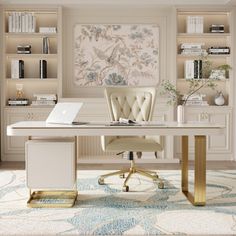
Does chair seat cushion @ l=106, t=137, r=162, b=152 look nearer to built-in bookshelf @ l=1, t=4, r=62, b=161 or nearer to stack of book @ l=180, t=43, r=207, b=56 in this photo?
built-in bookshelf @ l=1, t=4, r=62, b=161

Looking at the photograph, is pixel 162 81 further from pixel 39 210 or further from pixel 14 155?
pixel 39 210

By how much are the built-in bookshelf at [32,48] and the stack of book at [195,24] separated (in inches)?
75.2

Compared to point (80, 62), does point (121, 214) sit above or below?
below

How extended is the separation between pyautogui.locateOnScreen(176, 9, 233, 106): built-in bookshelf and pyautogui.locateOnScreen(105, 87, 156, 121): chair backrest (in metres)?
1.60

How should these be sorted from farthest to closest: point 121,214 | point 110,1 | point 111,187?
point 110,1 < point 111,187 < point 121,214

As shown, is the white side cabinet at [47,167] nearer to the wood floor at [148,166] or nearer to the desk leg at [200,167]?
the desk leg at [200,167]

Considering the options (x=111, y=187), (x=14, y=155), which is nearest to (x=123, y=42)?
(x=14, y=155)

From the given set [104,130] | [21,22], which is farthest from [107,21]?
[104,130]

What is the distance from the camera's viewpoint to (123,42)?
21.5 feet

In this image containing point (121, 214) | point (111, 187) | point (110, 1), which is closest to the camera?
point (121, 214)

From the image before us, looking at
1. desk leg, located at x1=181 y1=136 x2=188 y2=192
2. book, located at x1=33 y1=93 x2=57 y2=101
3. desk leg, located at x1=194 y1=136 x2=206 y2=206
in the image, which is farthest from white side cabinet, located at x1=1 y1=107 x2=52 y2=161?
desk leg, located at x1=194 y1=136 x2=206 y2=206

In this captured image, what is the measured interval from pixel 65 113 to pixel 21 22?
2964mm

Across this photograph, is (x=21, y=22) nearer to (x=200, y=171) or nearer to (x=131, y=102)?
(x=131, y=102)

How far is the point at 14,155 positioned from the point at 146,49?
252cm
